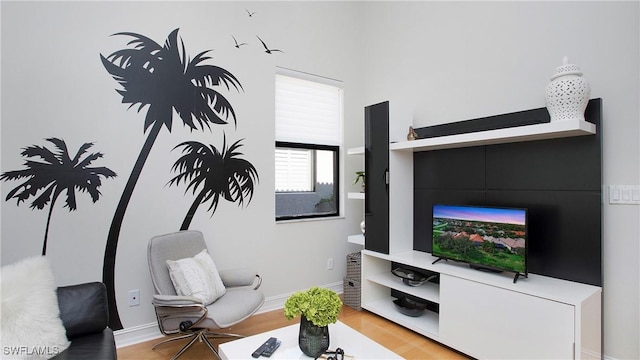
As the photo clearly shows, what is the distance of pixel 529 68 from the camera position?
104 inches

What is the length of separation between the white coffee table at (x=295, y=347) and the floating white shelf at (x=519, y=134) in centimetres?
165

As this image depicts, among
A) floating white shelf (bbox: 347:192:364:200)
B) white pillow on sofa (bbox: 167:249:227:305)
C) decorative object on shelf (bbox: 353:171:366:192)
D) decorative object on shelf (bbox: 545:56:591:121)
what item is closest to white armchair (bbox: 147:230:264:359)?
white pillow on sofa (bbox: 167:249:227:305)

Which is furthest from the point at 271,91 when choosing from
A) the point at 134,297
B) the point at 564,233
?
the point at 564,233

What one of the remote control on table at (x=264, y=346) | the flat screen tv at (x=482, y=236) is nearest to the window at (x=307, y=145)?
the flat screen tv at (x=482, y=236)

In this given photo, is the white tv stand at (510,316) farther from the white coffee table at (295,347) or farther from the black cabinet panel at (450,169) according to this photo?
the white coffee table at (295,347)

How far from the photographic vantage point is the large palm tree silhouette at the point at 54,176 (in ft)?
7.73

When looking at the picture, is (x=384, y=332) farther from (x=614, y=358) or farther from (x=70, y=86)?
(x=70, y=86)

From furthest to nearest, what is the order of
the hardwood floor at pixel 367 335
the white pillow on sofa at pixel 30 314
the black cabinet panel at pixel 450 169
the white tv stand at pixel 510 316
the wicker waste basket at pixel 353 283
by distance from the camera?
the wicker waste basket at pixel 353 283
the black cabinet panel at pixel 450 169
the hardwood floor at pixel 367 335
the white tv stand at pixel 510 316
the white pillow on sofa at pixel 30 314

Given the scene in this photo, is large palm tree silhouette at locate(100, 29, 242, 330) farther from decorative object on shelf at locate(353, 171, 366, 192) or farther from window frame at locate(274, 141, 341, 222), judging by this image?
decorative object on shelf at locate(353, 171, 366, 192)

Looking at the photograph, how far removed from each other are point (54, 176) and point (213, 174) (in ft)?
3.78

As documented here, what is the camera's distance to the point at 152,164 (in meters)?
2.80

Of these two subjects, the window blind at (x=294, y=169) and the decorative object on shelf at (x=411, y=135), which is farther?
the window blind at (x=294, y=169)

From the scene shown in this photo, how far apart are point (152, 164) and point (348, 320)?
2.27 m

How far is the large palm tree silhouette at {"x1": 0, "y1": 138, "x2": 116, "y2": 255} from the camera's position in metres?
2.36
